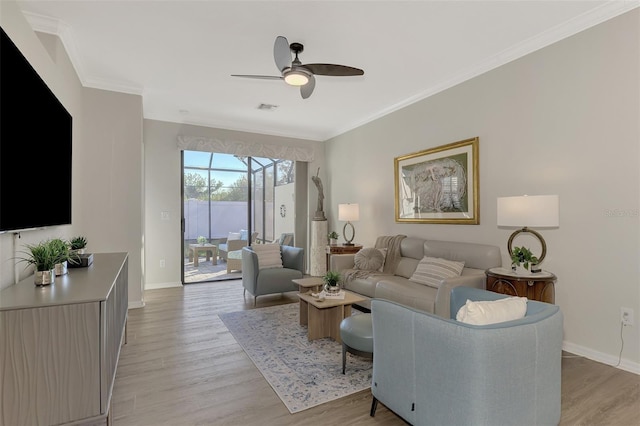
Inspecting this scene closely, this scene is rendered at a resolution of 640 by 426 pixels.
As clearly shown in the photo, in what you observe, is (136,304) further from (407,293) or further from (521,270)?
(521,270)

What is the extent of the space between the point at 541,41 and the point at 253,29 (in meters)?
2.59

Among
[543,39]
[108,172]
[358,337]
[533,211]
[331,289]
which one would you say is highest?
[543,39]

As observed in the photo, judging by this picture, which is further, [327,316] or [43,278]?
[327,316]

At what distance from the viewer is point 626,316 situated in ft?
8.13

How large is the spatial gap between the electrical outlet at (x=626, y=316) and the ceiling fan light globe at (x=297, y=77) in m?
3.12

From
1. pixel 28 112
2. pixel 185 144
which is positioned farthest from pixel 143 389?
pixel 185 144

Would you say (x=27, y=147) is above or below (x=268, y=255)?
above

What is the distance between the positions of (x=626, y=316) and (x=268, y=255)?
3.80 metres

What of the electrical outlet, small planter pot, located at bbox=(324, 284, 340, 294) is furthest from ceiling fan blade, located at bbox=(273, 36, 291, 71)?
the electrical outlet

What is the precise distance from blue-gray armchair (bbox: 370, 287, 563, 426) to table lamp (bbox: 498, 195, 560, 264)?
43.4 inches

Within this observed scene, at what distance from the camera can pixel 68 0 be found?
242cm

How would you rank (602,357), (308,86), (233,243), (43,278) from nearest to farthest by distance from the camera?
(43,278), (602,357), (308,86), (233,243)

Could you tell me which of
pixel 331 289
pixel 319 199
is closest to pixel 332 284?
pixel 331 289

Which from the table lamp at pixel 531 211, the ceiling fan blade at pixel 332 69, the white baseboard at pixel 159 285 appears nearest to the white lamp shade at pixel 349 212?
the table lamp at pixel 531 211
